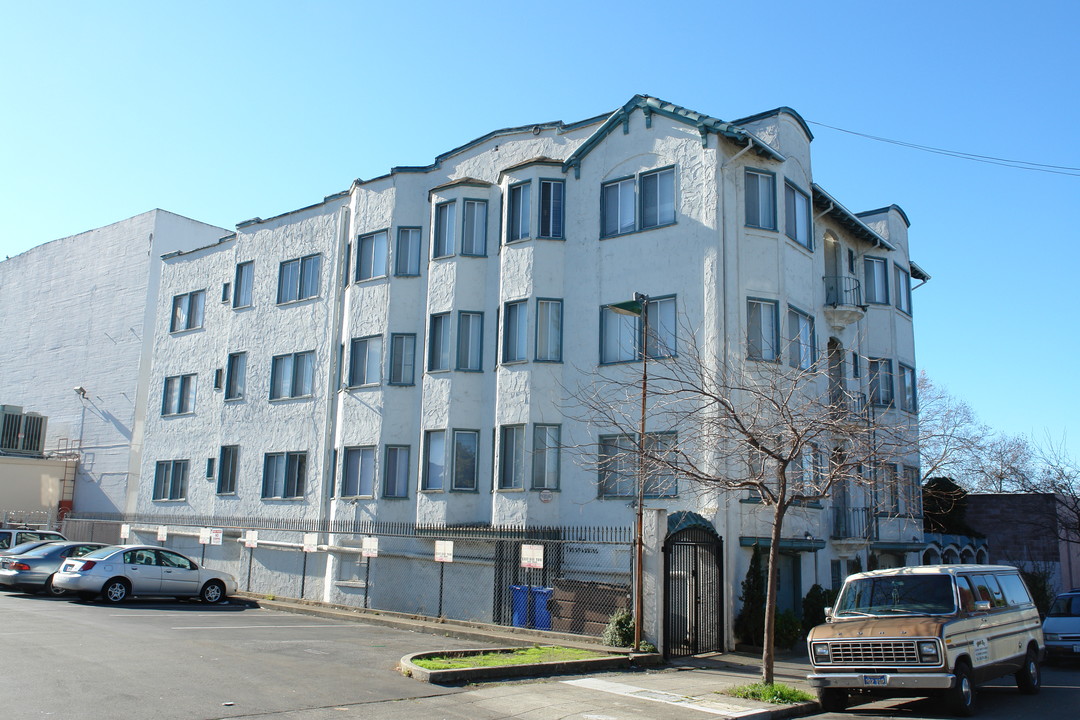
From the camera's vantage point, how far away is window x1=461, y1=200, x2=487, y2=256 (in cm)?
2378

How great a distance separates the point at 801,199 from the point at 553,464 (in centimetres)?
872

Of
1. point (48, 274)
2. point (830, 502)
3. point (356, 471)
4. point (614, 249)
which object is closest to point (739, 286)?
point (614, 249)

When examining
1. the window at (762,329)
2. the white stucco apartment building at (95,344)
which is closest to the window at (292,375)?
the white stucco apartment building at (95,344)

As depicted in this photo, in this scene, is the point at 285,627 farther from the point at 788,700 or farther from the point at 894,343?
the point at 894,343

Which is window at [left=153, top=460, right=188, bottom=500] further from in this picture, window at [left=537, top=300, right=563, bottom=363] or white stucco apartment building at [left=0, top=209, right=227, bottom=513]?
window at [left=537, top=300, right=563, bottom=363]

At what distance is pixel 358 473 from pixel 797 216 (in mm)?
13169

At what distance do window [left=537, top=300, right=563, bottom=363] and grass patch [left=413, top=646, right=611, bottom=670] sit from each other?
309 inches

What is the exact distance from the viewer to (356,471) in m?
25.0

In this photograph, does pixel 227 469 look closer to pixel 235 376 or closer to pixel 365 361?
pixel 235 376

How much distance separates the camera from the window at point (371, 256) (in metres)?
25.8

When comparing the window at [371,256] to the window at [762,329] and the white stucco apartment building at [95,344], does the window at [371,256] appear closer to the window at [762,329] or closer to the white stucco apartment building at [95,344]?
the window at [762,329]

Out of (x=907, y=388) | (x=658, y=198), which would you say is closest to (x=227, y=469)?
(x=658, y=198)

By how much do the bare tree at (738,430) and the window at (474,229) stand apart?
5.13 metres

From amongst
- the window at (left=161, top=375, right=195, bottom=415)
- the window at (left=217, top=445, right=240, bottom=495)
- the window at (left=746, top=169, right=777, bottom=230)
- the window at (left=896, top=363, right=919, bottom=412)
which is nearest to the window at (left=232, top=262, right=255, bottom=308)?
the window at (left=161, top=375, right=195, bottom=415)
